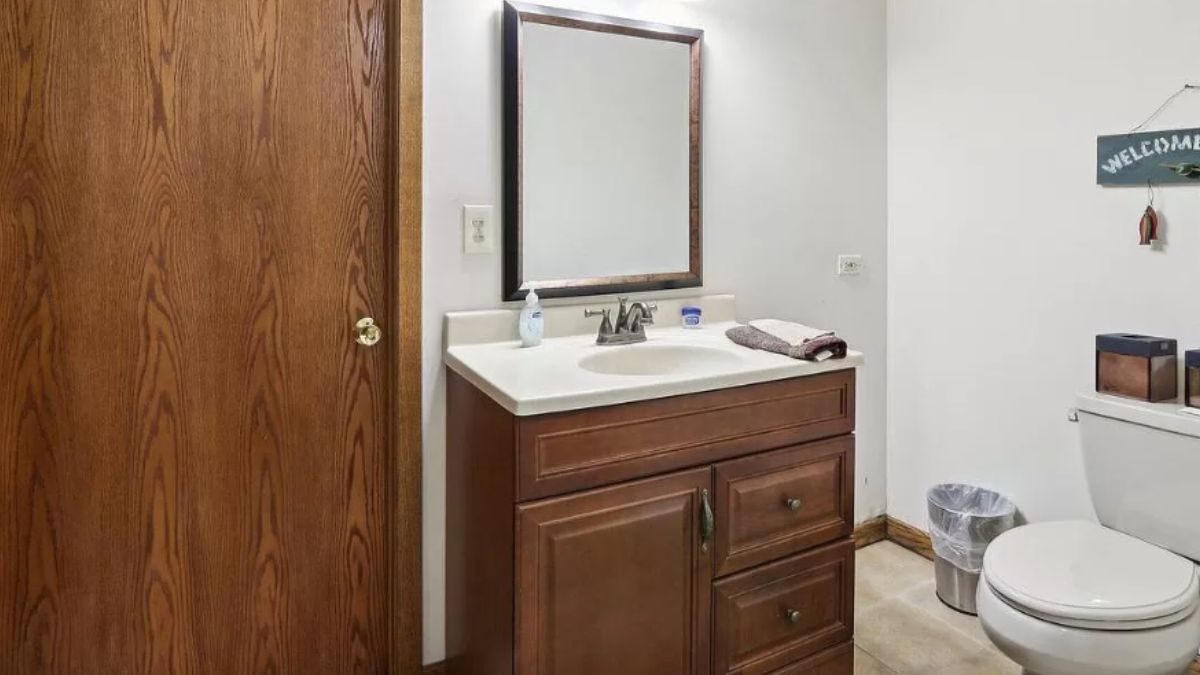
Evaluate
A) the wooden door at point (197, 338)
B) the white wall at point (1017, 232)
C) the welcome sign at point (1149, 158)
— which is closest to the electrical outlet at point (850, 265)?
the white wall at point (1017, 232)

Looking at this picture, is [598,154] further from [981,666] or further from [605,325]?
[981,666]

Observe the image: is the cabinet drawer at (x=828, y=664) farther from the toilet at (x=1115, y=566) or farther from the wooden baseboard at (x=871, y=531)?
the wooden baseboard at (x=871, y=531)

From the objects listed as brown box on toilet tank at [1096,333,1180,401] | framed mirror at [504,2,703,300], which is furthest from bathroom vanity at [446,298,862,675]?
brown box on toilet tank at [1096,333,1180,401]

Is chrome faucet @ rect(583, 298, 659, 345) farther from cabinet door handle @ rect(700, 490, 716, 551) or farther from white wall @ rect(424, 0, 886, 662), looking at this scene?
cabinet door handle @ rect(700, 490, 716, 551)

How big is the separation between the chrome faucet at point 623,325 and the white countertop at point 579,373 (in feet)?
0.11

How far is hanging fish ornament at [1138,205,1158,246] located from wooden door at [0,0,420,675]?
1.87 metres

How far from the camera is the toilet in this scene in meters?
1.47

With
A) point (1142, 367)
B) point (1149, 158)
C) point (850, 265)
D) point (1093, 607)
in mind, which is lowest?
point (1093, 607)

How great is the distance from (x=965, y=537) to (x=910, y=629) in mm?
325

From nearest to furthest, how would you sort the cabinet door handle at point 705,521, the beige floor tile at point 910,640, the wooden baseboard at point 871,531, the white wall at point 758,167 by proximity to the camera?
the cabinet door handle at point 705,521
the white wall at point 758,167
the beige floor tile at point 910,640
the wooden baseboard at point 871,531

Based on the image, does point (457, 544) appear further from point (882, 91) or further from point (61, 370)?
point (882, 91)

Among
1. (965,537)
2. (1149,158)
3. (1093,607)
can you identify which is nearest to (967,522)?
(965,537)

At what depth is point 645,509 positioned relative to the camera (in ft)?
4.97

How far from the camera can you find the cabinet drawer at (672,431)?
141cm
